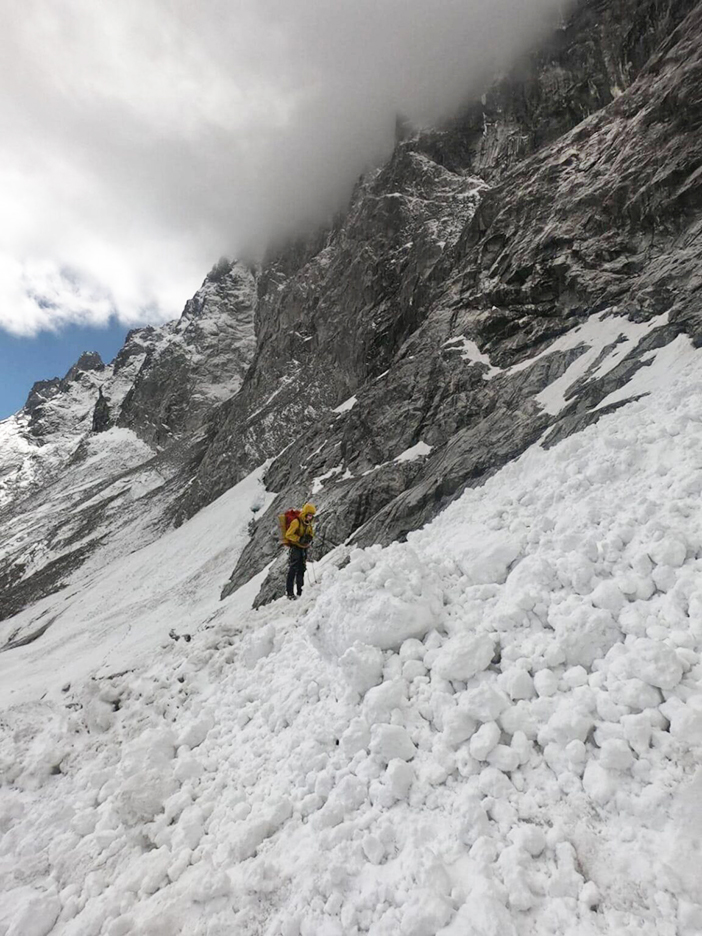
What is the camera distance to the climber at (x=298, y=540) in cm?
1059

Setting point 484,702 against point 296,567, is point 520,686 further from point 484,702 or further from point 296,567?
point 296,567

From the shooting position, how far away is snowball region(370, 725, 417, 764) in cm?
408

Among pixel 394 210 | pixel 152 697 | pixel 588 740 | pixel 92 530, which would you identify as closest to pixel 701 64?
pixel 588 740

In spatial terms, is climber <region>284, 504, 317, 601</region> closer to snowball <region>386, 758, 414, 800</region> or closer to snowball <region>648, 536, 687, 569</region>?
snowball <region>386, 758, 414, 800</region>

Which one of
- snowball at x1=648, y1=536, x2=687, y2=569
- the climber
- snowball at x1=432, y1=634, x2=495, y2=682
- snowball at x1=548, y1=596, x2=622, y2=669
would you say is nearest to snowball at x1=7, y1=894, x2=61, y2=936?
snowball at x1=432, y1=634, x2=495, y2=682

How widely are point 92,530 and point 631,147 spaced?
65791mm

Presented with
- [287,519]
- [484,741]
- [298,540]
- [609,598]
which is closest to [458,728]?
[484,741]

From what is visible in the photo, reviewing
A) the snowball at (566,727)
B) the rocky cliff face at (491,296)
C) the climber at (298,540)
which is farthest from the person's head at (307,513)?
the snowball at (566,727)

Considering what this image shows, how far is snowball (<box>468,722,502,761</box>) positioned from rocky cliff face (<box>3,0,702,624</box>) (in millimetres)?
9743

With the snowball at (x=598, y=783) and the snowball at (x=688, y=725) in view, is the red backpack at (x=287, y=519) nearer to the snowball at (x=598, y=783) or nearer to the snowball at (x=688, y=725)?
the snowball at (x=598, y=783)

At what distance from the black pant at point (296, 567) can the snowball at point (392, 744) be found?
21.9ft

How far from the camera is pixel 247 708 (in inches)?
251

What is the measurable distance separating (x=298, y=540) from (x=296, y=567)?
30.1 inches

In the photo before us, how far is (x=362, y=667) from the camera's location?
5.11 meters
